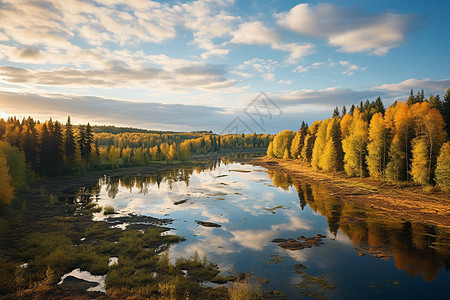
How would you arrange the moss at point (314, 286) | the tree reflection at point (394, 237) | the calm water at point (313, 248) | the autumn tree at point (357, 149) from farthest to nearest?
the autumn tree at point (357, 149), the tree reflection at point (394, 237), the calm water at point (313, 248), the moss at point (314, 286)

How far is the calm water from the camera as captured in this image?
1852cm

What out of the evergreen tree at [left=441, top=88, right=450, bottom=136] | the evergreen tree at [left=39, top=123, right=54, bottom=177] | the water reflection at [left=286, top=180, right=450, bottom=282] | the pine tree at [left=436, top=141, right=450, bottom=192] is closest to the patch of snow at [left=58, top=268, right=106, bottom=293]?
the water reflection at [left=286, top=180, right=450, bottom=282]

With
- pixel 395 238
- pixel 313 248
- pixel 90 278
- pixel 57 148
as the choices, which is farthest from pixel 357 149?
pixel 57 148

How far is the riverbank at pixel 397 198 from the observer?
33781 mm

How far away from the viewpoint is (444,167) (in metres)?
38.7

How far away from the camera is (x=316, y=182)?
216 ft

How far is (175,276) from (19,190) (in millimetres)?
50786

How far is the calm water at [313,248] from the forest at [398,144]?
14.6m

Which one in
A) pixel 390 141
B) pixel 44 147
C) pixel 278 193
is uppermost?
pixel 390 141

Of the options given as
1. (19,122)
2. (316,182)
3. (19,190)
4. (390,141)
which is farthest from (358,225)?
(19,122)

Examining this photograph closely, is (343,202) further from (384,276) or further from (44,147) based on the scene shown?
(44,147)

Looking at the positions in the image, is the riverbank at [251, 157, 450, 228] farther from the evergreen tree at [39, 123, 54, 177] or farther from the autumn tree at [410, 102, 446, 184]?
the evergreen tree at [39, 123, 54, 177]

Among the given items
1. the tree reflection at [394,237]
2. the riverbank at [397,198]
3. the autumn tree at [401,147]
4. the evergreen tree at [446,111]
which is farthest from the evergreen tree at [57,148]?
the evergreen tree at [446,111]

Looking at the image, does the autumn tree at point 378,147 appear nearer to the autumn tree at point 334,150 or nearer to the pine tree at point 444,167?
the pine tree at point 444,167
